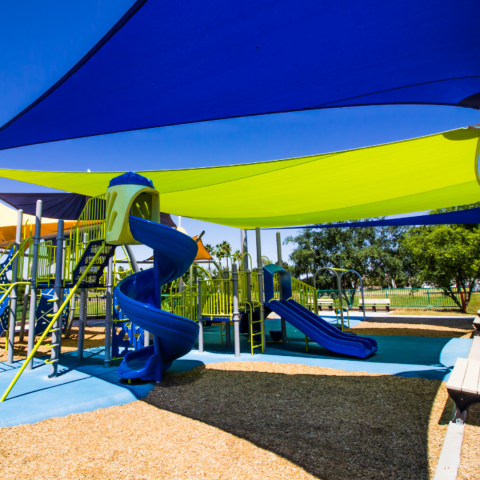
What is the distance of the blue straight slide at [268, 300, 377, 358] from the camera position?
25.1ft

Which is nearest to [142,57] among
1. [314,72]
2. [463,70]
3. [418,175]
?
[314,72]

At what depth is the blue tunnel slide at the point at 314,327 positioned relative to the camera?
770 cm

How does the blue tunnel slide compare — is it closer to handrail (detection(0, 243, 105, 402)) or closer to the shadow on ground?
the shadow on ground

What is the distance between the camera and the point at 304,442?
3393 mm

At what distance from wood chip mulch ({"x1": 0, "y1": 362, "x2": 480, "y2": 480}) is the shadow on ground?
1 cm

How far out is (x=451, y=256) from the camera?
55.2 feet

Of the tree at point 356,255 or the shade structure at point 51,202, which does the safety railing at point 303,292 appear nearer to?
the shade structure at point 51,202

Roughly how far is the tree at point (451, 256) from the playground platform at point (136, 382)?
8766mm

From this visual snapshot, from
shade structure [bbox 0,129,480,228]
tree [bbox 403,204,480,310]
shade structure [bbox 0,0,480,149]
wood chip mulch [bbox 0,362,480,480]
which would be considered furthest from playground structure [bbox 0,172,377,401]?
tree [bbox 403,204,480,310]

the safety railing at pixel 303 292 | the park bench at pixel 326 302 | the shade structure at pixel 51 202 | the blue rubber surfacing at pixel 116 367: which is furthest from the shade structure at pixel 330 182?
the park bench at pixel 326 302

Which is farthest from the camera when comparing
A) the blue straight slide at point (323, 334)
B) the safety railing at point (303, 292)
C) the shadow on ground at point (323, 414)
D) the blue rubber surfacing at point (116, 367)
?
the safety railing at point (303, 292)

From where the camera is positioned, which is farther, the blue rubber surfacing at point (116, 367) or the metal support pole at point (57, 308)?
the metal support pole at point (57, 308)

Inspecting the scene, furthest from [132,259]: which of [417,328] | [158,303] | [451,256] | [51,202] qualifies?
[451,256]

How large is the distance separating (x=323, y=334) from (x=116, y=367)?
4.71 metres
